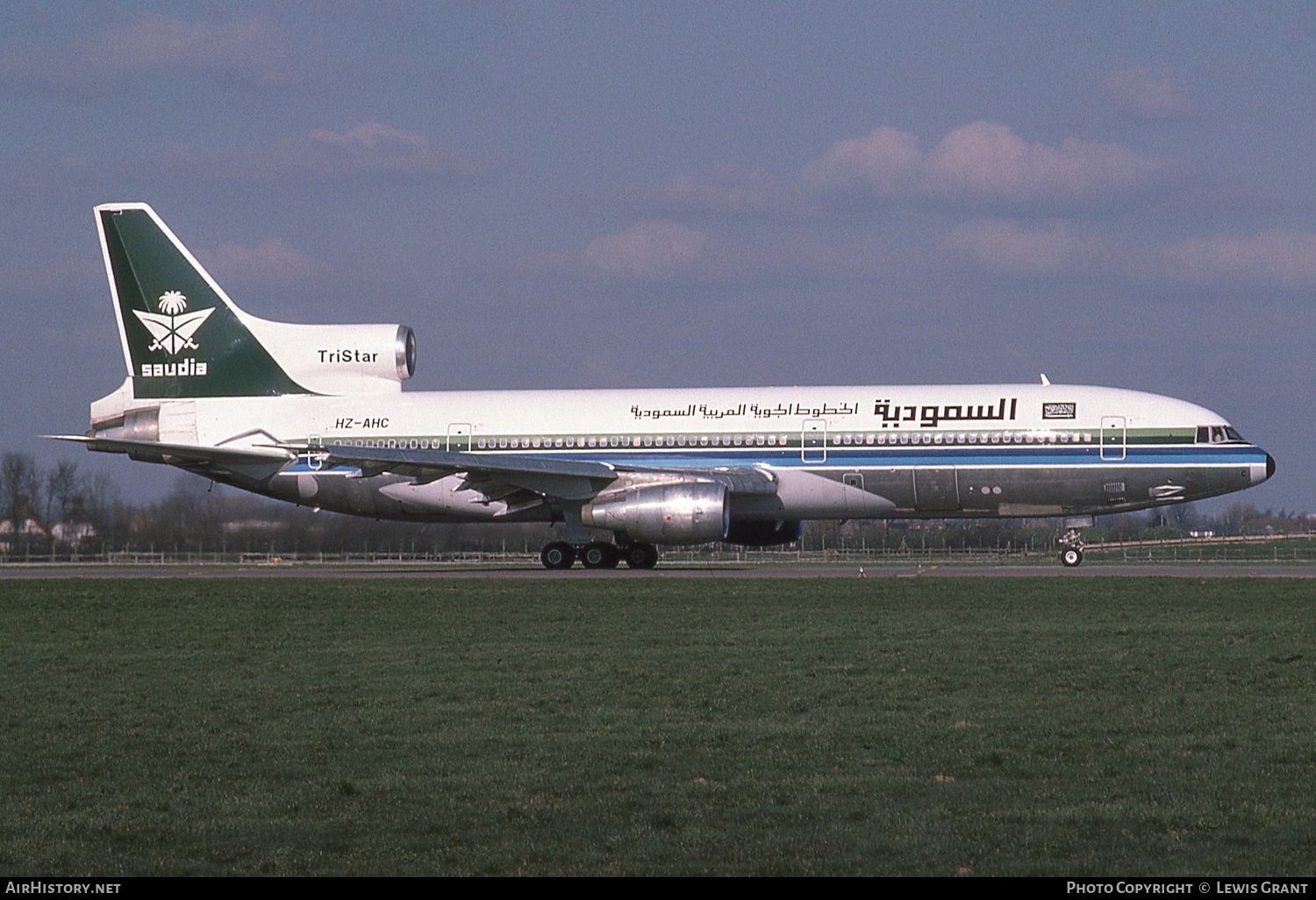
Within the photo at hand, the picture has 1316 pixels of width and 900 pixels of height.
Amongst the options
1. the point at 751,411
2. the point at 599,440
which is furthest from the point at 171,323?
the point at 751,411

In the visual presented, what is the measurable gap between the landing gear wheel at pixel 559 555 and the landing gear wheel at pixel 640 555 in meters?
1.34

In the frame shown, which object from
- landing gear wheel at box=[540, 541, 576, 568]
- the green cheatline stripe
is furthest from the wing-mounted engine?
landing gear wheel at box=[540, 541, 576, 568]

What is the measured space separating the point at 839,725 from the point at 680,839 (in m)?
3.71

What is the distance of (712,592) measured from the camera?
1022 inches

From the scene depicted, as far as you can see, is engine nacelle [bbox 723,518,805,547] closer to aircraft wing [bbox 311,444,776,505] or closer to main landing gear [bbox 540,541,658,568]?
main landing gear [bbox 540,541,658,568]

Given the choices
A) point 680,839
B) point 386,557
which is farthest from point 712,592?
point 386,557

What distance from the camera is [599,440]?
35.9 metres

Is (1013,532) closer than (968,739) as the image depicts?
No

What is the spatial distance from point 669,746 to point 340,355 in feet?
99.2

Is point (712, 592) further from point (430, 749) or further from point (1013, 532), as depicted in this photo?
point (1013, 532)

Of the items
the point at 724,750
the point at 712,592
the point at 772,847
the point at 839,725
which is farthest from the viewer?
the point at 712,592

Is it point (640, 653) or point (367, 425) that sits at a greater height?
point (367, 425)

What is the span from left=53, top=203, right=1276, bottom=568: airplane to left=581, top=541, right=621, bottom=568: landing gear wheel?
0.14 ft

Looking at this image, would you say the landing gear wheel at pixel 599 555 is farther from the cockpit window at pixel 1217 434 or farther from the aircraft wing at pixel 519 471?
the cockpit window at pixel 1217 434
